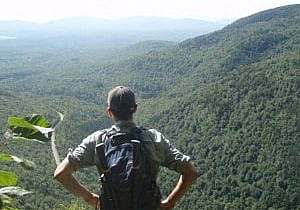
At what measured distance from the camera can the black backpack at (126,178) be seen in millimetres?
2127

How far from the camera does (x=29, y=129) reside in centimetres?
168

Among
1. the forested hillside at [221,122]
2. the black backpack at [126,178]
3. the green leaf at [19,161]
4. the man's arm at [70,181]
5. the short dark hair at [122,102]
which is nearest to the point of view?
the green leaf at [19,161]

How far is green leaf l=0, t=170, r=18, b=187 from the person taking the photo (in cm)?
169

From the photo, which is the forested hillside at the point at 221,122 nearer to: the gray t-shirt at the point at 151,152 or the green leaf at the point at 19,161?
the gray t-shirt at the point at 151,152

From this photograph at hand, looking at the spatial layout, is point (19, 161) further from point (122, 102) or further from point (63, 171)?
point (122, 102)

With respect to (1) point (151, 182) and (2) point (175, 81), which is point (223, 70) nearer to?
(2) point (175, 81)

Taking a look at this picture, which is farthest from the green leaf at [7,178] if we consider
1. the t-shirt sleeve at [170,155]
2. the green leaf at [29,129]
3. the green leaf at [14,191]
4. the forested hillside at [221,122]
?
the forested hillside at [221,122]

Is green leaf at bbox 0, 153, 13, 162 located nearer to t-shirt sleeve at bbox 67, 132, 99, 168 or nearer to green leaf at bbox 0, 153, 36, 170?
green leaf at bbox 0, 153, 36, 170

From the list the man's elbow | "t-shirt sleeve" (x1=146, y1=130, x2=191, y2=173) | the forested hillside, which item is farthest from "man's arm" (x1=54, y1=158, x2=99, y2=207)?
the forested hillside

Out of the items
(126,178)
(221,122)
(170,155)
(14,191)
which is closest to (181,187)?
(170,155)

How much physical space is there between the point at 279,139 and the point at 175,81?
272 ft

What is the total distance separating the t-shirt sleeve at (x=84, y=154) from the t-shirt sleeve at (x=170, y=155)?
275 mm

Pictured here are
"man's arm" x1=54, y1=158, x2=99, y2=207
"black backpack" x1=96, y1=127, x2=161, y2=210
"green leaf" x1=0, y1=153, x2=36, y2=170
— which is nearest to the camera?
"green leaf" x1=0, y1=153, x2=36, y2=170

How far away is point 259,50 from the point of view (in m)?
163
